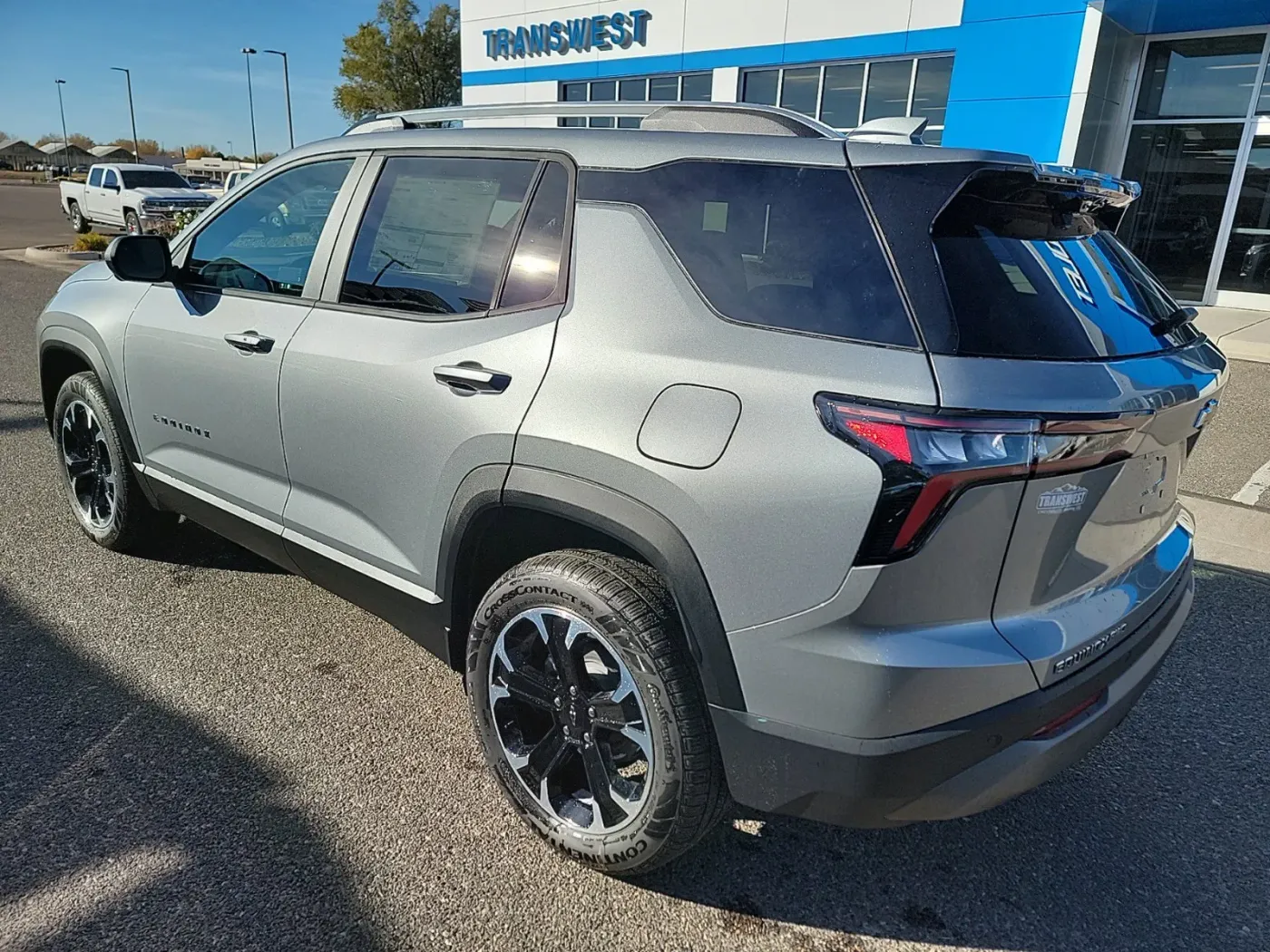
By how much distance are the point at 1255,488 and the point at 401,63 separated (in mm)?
47647

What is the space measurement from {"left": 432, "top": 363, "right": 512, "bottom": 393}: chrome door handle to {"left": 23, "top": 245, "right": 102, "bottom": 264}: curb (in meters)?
17.8

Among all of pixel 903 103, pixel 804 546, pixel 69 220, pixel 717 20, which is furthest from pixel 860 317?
pixel 69 220

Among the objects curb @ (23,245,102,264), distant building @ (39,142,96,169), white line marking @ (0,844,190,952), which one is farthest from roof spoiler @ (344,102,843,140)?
distant building @ (39,142,96,169)

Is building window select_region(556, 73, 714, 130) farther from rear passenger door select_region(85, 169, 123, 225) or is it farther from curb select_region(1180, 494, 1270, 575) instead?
curb select_region(1180, 494, 1270, 575)

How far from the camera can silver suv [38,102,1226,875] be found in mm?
1659

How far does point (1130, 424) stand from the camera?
1744mm

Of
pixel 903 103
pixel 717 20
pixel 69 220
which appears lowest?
pixel 69 220

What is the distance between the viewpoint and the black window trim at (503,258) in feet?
7.22

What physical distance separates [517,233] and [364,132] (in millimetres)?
1099

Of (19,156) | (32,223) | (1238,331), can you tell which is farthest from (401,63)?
(19,156)

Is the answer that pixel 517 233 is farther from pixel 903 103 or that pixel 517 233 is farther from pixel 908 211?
pixel 903 103

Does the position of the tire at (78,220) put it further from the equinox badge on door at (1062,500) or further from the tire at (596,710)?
the equinox badge on door at (1062,500)

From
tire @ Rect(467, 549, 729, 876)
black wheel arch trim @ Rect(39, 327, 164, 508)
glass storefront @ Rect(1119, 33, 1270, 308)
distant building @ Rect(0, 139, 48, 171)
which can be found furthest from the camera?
distant building @ Rect(0, 139, 48, 171)

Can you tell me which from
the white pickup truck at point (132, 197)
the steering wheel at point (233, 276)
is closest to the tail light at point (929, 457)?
the steering wheel at point (233, 276)
